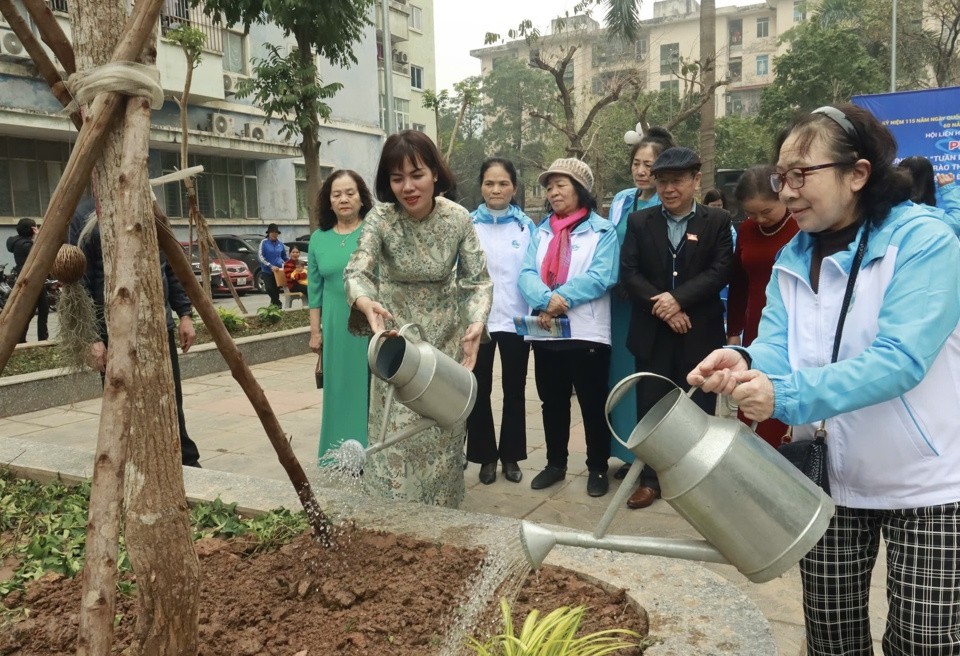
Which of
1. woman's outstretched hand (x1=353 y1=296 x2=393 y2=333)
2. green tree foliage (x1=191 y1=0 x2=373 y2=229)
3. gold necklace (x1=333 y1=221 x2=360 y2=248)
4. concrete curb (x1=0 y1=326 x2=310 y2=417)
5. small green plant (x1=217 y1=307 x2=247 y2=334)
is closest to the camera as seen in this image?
woman's outstretched hand (x1=353 y1=296 x2=393 y2=333)

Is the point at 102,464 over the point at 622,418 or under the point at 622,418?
over

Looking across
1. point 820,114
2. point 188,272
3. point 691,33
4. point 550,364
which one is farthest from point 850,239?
point 691,33

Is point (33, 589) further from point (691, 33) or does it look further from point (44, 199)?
point (691, 33)

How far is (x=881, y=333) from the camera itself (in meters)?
1.60

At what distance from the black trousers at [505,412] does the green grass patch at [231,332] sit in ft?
8.88

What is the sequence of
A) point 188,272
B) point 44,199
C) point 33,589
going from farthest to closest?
point 44,199 → point 33,589 → point 188,272

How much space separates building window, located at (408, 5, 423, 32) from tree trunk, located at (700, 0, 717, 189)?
76.8ft

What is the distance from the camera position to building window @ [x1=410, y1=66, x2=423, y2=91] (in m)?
34.4

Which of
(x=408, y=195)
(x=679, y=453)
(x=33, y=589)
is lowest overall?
(x=33, y=589)

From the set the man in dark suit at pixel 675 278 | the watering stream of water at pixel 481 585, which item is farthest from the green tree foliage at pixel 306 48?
the watering stream of water at pixel 481 585

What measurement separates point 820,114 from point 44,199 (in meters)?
19.2

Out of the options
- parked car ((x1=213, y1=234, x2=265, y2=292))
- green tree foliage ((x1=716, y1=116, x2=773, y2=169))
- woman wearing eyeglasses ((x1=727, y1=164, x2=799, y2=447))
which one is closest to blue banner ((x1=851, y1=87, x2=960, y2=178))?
woman wearing eyeglasses ((x1=727, y1=164, x2=799, y2=447))

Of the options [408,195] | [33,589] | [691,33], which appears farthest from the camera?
[691,33]

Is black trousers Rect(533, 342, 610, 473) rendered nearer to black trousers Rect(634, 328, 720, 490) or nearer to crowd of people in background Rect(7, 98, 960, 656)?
crowd of people in background Rect(7, 98, 960, 656)
